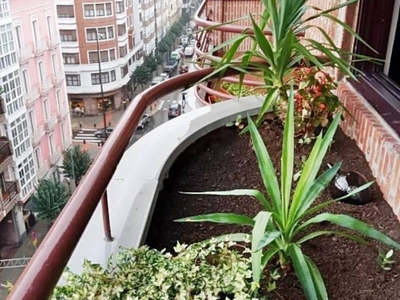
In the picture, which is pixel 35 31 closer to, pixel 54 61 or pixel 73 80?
pixel 54 61

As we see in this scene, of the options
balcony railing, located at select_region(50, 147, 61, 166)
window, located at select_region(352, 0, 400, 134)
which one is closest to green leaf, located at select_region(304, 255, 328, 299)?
window, located at select_region(352, 0, 400, 134)

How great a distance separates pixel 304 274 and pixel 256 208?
53cm

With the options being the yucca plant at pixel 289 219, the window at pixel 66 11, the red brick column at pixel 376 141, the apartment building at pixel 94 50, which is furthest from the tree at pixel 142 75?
the yucca plant at pixel 289 219

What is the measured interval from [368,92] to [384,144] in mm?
571

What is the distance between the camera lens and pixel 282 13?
6.47 feet

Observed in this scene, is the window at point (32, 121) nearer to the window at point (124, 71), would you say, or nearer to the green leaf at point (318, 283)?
the window at point (124, 71)

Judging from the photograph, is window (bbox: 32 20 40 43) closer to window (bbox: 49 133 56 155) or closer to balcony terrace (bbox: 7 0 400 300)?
window (bbox: 49 133 56 155)

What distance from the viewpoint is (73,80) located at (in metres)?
3.39

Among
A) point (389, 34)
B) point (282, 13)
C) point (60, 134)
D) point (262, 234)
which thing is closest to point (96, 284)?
point (262, 234)

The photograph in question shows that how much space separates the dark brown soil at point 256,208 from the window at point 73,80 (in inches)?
58.7

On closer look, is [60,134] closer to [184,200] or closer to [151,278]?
[184,200]

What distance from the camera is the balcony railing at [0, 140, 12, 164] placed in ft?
13.6

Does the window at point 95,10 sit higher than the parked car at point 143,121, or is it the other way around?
the window at point 95,10

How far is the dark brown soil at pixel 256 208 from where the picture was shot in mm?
1310
